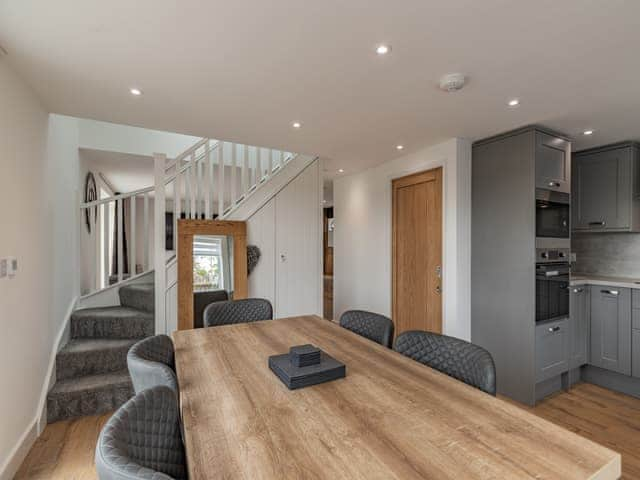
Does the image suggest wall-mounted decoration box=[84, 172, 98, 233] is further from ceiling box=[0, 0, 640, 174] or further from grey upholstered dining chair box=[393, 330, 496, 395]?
grey upholstered dining chair box=[393, 330, 496, 395]

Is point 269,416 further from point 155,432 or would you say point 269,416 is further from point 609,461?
point 609,461

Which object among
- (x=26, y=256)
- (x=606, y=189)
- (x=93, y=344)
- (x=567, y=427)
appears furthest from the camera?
(x=606, y=189)

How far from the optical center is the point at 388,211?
4.07 m

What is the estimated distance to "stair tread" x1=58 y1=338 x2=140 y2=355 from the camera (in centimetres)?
279

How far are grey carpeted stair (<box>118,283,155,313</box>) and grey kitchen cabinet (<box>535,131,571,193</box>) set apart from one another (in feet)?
12.8

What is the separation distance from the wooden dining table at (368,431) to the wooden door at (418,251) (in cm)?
214

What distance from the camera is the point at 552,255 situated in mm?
2844

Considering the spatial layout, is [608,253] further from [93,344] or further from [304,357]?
[93,344]

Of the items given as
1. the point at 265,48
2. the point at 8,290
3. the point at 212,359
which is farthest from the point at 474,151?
the point at 8,290

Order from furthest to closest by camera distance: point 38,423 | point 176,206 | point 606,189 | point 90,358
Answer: point 176,206 < point 606,189 < point 90,358 < point 38,423

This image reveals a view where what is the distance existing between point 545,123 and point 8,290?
3993 mm

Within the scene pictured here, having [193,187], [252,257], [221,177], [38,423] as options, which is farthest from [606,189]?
[38,423]

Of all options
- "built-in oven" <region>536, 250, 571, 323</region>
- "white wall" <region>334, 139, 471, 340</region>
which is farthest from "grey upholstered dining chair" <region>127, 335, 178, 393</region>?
"built-in oven" <region>536, 250, 571, 323</region>

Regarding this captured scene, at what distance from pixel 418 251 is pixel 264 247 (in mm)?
1820
